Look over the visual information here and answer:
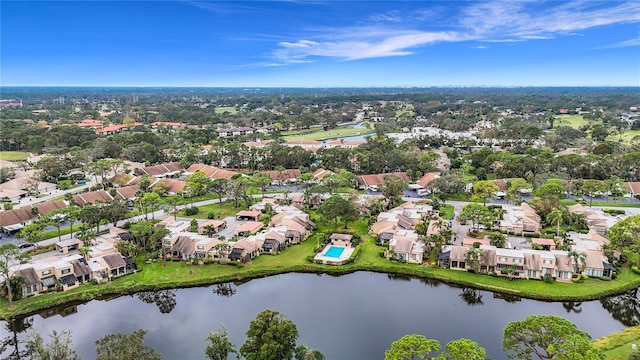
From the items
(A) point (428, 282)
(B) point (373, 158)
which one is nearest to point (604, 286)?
(A) point (428, 282)

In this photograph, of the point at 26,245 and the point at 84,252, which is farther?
the point at 26,245

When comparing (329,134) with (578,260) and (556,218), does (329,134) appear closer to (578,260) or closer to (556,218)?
(556,218)

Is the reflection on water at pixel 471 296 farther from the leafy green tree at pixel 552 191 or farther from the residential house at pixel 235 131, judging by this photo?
the residential house at pixel 235 131

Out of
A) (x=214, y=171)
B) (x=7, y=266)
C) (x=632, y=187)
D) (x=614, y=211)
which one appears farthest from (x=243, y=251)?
(x=632, y=187)

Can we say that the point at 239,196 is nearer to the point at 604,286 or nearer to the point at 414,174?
the point at 414,174

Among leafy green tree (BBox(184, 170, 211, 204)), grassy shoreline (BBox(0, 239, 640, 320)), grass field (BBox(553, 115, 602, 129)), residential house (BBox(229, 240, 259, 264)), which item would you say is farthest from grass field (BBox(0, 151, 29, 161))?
grass field (BBox(553, 115, 602, 129))

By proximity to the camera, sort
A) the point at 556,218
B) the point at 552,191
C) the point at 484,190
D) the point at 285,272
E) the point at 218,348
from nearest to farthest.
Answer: the point at 218,348
the point at 285,272
the point at 556,218
the point at 552,191
the point at 484,190
